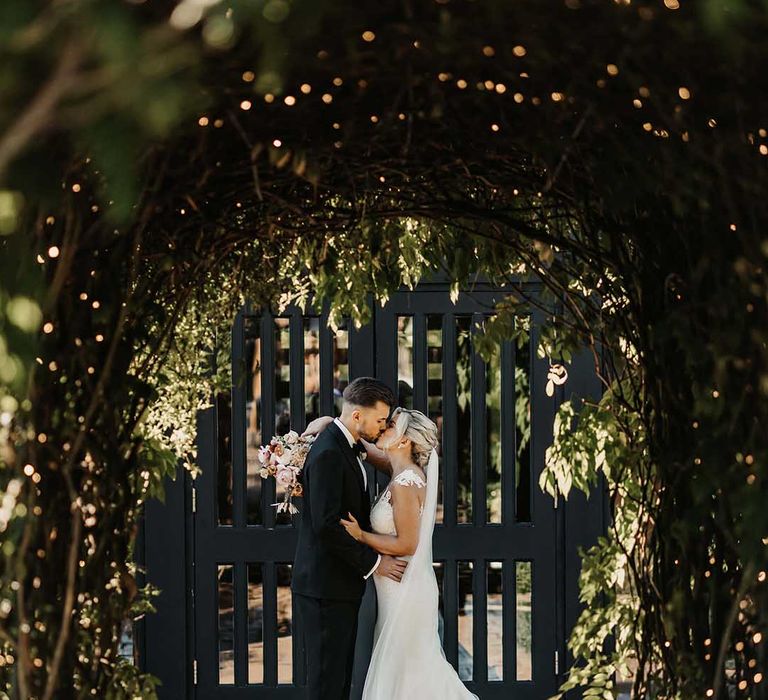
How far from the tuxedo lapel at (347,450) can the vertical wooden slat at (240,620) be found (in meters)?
1.55

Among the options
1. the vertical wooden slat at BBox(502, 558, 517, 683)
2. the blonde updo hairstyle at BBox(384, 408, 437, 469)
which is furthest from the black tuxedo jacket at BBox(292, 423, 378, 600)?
the vertical wooden slat at BBox(502, 558, 517, 683)

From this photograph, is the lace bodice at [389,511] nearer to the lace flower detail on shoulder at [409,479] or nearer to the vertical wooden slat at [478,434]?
the lace flower detail on shoulder at [409,479]

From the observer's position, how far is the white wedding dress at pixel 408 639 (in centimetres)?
452

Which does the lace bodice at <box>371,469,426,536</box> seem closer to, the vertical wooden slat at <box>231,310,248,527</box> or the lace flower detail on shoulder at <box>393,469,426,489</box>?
the lace flower detail on shoulder at <box>393,469,426,489</box>

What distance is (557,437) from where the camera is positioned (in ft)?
12.3

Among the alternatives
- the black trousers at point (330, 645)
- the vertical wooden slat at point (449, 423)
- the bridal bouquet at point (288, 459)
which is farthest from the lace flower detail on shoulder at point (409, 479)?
the vertical wooden slat at point (449, 423)

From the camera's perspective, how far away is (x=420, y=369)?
5.62 m

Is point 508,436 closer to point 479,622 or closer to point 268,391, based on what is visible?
point 479,622

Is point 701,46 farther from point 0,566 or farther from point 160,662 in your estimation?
→ point 160,662

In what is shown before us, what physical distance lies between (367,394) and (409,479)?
386 millimetres

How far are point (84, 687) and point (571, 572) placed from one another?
3.61m

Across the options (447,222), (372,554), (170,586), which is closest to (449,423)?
(372,554)

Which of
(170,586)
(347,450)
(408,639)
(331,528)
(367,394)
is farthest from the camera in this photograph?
(170,586)

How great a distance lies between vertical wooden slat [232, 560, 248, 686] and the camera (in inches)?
223
